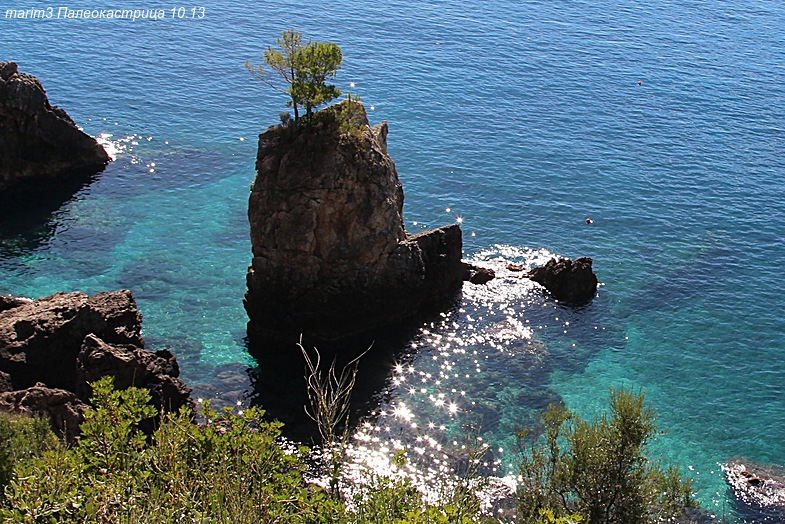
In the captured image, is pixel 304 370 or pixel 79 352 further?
pixel 304 370

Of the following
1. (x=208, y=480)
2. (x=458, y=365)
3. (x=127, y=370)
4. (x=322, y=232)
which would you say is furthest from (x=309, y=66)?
(x=208, y=480)

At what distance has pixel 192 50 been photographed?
11138 centimetres

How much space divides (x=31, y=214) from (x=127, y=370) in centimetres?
3221

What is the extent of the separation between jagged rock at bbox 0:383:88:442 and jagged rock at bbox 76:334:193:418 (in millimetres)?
1929

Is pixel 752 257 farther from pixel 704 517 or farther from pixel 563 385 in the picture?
pixel 704 517

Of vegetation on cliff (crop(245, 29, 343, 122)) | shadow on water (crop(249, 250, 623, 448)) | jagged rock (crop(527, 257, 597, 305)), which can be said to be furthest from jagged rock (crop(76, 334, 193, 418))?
jagged rock (crop(527, 257, 597, 305))

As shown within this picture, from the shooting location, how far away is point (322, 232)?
5356 centimetres

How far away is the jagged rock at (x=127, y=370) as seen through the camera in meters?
42.5

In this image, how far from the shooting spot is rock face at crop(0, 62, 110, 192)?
7262cm

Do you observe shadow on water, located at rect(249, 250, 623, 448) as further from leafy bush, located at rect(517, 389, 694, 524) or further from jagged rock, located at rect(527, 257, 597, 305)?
leafy bush, located at rect(517, 389, 694, 524)

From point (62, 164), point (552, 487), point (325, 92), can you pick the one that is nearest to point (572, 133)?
point (325, 92)

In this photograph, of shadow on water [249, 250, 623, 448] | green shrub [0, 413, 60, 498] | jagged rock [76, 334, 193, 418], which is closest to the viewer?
green shrub [0, 413, 60, 498]

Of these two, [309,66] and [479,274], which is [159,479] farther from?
[479,274]

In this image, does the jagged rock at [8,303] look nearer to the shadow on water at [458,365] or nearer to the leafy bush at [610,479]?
the shadow on water at [458,365]
